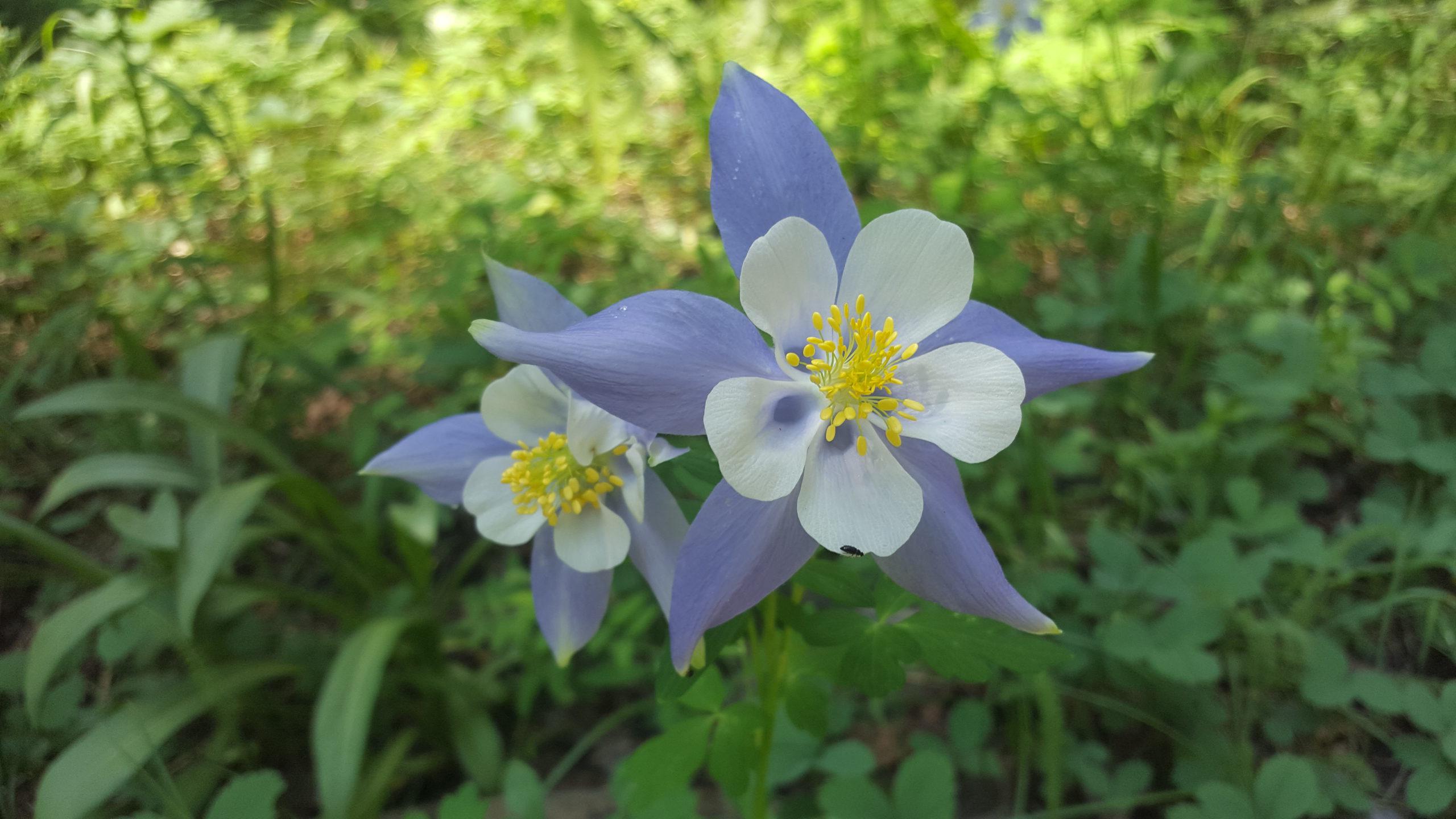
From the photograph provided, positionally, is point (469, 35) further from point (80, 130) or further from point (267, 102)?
point (80, 130)

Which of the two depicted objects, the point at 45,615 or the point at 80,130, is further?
the point at 80,130

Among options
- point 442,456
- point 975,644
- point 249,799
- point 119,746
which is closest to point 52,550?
point 119,746

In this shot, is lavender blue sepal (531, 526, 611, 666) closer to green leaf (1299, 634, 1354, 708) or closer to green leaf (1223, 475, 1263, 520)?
green leaf (1299, 634, 1354, 708)

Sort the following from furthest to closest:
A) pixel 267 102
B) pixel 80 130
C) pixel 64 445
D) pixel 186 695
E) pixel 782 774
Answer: pixel 267 102, pixel 80 130, pixel 64 445, pixel 186 695, pixel 782 774

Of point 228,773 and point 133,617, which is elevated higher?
point 133,617

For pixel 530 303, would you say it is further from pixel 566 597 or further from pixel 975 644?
pixel 975 644

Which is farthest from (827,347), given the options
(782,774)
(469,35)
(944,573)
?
(469,35)
